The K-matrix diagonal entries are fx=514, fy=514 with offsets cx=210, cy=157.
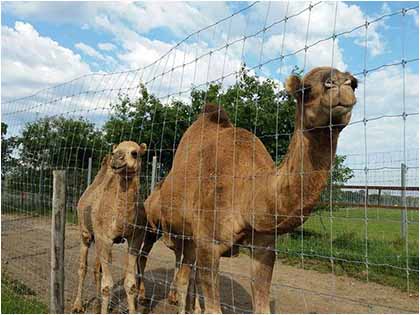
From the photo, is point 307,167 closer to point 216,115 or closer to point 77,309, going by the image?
point 216,115

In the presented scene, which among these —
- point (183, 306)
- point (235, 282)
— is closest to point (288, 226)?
point (183, 306)

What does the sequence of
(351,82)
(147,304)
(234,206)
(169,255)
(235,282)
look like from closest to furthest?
(351,82)
(234,206)
(147,304)
(235,282)
(169,255)

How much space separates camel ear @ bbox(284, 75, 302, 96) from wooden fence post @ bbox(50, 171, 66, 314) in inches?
131

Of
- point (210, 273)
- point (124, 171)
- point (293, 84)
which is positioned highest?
point (293, 84)

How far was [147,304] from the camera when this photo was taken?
702 centimetres

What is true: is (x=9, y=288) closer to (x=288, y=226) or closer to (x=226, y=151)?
(x=226, y=151)

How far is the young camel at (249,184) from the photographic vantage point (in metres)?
3.25

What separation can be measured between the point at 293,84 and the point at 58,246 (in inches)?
142

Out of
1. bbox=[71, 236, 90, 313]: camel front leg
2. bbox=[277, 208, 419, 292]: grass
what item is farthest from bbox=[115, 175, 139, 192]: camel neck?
bbox=[277, 208, 419, 292]: grass

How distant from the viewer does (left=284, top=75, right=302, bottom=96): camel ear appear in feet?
11.0

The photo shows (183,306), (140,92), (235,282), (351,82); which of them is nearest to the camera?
(351,82)

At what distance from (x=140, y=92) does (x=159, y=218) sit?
59.8 inches

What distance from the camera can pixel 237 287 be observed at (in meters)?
8.12

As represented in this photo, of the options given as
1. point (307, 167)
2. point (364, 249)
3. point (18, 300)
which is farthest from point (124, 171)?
point (364, 249)
